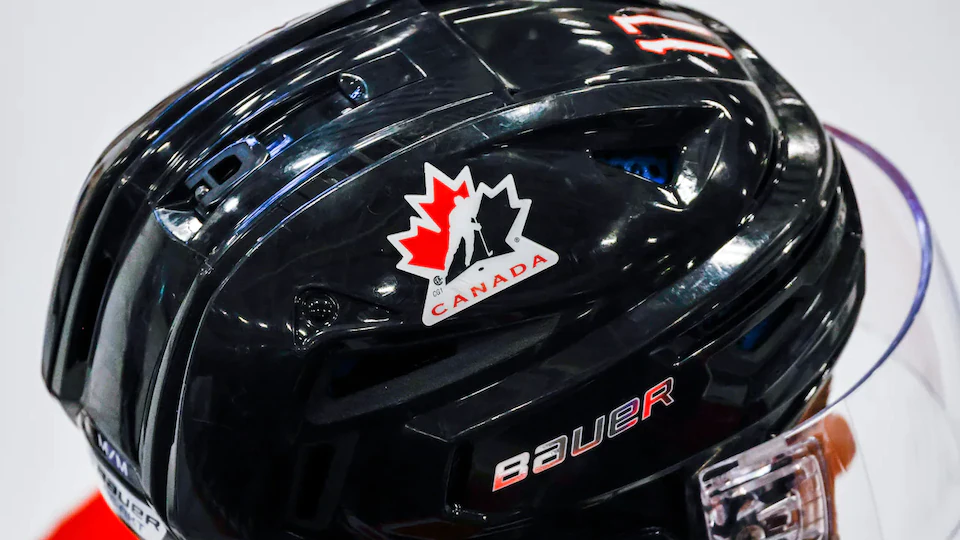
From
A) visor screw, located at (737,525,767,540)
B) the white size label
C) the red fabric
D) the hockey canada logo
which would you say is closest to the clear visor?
visor screw, located at (737,525,767,540)

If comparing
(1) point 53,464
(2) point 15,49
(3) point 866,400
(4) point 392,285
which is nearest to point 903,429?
(3) point 866,400

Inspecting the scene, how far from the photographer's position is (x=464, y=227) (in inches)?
32.5

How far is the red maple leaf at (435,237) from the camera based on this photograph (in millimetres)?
817

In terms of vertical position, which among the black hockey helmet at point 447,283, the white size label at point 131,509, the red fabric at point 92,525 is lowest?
the red fabric at point 92,525

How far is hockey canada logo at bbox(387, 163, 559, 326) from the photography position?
82cm

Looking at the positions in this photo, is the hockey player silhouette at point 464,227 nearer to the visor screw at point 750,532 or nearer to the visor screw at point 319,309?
the visor screw at point 319,309

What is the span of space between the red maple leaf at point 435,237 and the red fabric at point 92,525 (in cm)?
74

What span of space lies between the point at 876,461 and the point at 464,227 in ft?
1.55

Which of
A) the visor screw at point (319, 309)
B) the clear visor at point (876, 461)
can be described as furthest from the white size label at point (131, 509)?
the clear visor at point (876, 461)

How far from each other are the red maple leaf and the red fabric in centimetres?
74

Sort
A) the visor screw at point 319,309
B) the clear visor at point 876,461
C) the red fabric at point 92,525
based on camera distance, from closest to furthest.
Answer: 1. the visor screw at point 319,309
2. the clear visor at point 876,461
3. the red fabric at point 92,525

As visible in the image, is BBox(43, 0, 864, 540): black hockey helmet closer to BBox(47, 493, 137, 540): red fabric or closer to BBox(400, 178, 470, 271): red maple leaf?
BBox(400, 178, 470, 271): red maple leaf

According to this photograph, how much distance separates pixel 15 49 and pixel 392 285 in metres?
1.62

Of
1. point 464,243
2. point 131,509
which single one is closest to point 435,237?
point 464,243
